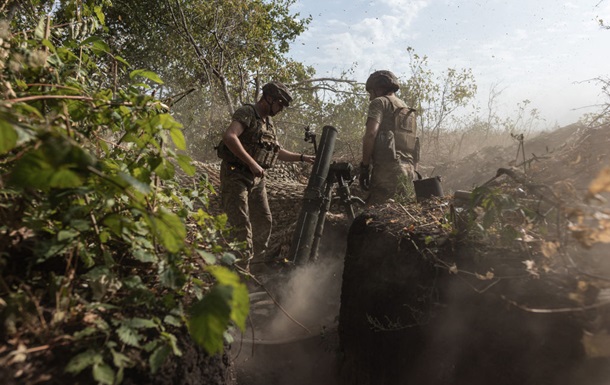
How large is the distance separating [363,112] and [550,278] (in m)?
11.2

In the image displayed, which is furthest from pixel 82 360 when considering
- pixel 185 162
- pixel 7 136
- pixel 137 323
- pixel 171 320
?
pixel 185 162

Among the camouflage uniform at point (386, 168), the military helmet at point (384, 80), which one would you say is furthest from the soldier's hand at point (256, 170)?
the military helmet at point (384, 80)

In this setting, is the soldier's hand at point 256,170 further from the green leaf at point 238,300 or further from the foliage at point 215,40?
the foliage at point 215,40

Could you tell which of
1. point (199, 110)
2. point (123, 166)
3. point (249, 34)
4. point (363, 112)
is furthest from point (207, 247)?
point (199, 110)

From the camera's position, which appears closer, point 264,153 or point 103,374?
point 103,374

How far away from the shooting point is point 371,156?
4.52 m

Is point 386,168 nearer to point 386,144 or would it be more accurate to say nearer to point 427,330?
point 386,144

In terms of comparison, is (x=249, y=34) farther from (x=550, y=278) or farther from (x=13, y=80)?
(x=550, y=278)

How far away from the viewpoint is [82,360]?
91cm

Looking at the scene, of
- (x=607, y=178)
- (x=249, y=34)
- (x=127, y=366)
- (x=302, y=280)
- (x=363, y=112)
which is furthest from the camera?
(x=363, y=112)

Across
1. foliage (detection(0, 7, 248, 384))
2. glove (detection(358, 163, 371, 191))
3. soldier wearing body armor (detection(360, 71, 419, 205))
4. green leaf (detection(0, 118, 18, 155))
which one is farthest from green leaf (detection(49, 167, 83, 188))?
glove (detection(358, 163, 371, 191))

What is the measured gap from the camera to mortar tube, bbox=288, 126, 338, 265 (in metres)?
3.94

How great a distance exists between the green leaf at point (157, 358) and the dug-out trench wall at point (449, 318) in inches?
46.6

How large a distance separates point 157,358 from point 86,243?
1.55 ft
